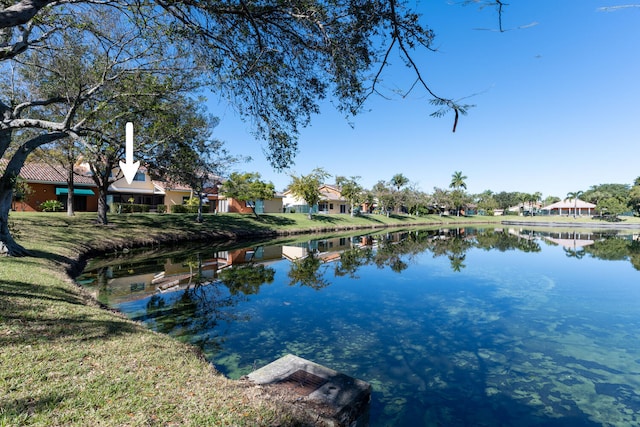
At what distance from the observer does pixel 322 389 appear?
179 inches

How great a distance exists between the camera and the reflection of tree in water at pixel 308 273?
45.0ft

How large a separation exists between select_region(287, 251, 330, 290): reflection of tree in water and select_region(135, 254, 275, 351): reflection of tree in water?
1.22m

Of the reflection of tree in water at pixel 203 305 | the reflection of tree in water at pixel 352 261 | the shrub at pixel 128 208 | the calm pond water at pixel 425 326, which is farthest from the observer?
the shrub at pixel 128 208

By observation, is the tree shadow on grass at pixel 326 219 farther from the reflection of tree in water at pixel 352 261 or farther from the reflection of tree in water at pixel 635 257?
the reflection of tree in water at pixel 635 257

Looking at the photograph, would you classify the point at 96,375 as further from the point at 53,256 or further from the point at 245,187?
the point at 245,187

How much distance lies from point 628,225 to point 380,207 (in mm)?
47589

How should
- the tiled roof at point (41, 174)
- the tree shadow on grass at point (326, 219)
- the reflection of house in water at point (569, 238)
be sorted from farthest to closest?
1. the tree shadow on grass at point (326, 219)
2. the reflection of house in water at point (569, 238)
3. the tiled roof at point (41, 174)

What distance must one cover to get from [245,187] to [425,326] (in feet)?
103

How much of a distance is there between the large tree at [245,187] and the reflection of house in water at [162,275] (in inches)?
699

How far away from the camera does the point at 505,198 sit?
395ft

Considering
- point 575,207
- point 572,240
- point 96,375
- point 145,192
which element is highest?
point 575,207

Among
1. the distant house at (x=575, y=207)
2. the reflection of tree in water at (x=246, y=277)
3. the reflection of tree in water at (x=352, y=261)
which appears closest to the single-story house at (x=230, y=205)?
the reflection of tree in water at (x=352, y=261)

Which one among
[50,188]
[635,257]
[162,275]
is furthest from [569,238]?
[50,188]

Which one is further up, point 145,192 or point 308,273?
point 145,192
